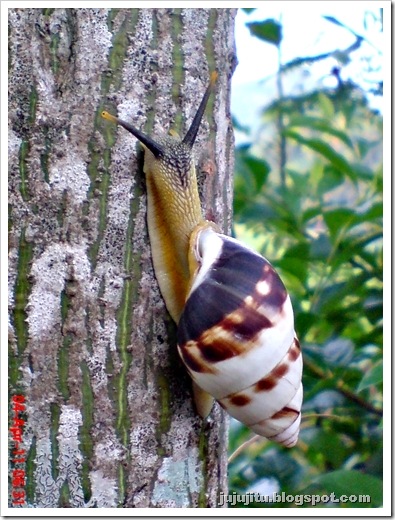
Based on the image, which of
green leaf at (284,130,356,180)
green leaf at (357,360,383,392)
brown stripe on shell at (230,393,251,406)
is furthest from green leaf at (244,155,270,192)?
brown stripe on shell at (230,393,251,406)

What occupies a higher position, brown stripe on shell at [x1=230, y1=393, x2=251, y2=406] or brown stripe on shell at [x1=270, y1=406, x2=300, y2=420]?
brown stripe on shell at [x1=230, y1=393, x2=251, y2=406]

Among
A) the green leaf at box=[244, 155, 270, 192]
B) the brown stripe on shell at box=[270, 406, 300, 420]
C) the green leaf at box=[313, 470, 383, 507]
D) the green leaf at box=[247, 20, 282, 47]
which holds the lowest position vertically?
the green leaf at box=[313, 470, 383, 507]

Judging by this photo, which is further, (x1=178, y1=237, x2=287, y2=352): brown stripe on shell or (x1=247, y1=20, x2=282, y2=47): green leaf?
(x1=247, y1=20, x2=282, y2=47): green leaf

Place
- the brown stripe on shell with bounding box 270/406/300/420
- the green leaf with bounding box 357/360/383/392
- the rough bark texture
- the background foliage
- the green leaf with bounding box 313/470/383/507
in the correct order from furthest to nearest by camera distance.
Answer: the background foliage < the green leaf with bounding box 313/470/383/507 < the green leaf with bounding box 357/360/383/392 < the brown stripe on shell with bounding box 270/406/300/420 < the rough bark texture

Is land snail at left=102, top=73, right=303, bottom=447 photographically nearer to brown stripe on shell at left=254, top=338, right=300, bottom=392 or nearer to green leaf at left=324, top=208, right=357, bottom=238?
brown stripe on shell at left=254, top=338, right=300, bottom=392

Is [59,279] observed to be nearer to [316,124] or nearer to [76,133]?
[76,133]

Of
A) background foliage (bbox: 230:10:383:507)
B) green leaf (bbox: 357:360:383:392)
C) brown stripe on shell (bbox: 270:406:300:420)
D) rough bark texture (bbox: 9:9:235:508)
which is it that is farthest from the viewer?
background foliage (bbox: 230:10:383:507)

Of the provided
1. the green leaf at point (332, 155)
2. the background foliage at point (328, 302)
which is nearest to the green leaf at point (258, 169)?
the background foliage at point (328, 302)

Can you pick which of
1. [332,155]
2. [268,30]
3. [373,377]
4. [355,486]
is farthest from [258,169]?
[355,486]
